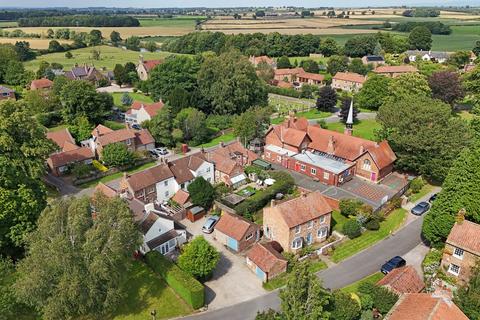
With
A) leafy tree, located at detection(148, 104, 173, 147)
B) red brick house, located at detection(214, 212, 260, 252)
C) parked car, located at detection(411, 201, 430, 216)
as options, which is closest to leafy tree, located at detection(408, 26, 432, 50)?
leafy tree, located at detection(148, 104, 173, 147)

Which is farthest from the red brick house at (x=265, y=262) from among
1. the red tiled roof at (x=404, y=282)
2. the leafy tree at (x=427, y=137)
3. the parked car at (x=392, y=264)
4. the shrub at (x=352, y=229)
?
the leafy tree at (x=427, y=137)

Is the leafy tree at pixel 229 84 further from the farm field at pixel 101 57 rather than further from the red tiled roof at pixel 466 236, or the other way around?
the farm field at pixel 101 57

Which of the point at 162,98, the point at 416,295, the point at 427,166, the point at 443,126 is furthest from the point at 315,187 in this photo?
the point at 162,98

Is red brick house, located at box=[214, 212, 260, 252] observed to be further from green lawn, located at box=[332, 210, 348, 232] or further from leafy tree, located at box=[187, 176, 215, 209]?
→ green lawn, located at box=[332, 210, 348, 232]

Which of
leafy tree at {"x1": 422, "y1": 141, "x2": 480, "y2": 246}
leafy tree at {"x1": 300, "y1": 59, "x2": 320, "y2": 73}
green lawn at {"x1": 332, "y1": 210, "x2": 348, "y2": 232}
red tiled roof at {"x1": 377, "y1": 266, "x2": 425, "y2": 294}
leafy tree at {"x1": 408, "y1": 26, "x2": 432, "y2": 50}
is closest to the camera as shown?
red tiled roof at {"x1": 377, "y1": 266, "x2": 425, "y2": 294}

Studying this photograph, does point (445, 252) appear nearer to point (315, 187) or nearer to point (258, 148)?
point (315, 187)
